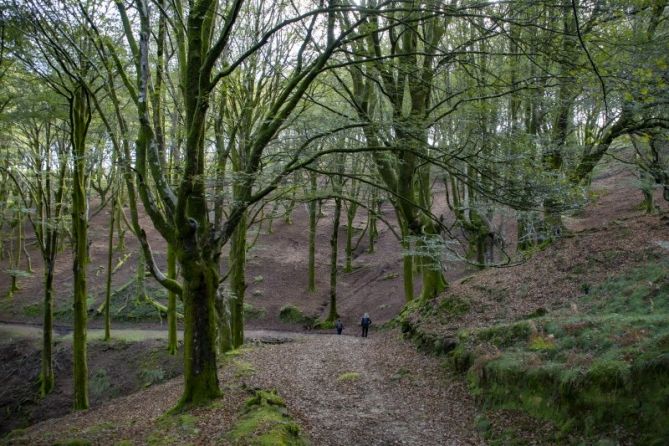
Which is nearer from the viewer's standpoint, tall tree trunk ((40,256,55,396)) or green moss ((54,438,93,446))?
green moss ((54,438,93,446))

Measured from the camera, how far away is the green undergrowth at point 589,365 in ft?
17.4

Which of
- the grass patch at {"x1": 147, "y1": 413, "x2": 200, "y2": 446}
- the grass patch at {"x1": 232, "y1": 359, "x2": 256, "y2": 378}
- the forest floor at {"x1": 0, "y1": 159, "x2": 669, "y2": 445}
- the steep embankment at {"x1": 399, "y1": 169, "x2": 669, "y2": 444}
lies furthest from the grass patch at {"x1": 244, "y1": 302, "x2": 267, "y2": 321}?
the grass patch at {"x1": 147, "y1": 413, "x2": 200, "y2": 446}

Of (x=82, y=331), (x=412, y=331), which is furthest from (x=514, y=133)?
(x=82, y=331)

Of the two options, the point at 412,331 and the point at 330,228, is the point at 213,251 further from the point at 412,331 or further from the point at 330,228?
the point at 330,228

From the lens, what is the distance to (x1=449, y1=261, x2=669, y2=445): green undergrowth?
17.4 feet

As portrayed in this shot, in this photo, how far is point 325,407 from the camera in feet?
27.8

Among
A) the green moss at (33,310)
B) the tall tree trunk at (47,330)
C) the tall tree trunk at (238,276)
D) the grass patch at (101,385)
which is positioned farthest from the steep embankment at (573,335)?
the green moss at (33,310)

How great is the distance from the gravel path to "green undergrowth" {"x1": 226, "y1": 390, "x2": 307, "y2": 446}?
50 centimetres

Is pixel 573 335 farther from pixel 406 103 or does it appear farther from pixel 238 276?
pixel 406 103

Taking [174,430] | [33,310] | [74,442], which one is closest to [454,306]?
[174,430]

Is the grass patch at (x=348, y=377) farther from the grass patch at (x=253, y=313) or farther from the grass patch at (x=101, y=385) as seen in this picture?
the grass patch at (x=253, y=313)

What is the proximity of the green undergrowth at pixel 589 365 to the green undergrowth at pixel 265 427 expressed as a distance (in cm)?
332

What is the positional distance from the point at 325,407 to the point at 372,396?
1.14 m

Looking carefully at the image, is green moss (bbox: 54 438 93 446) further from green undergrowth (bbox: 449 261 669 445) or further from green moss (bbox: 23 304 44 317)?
green moss (bbox: 23 304 44 317)
